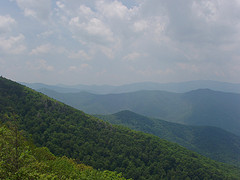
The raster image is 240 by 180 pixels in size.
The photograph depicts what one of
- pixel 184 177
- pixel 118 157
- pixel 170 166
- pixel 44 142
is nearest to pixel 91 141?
pixel 118 157

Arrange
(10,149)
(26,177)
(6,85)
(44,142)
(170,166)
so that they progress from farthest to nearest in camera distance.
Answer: (6,85) → (170,166) → (44,142) → (10,149) → (26,177)

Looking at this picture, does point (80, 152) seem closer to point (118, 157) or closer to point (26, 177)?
point (118, 157)

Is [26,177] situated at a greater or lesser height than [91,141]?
greater

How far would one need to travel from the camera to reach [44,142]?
247 feet

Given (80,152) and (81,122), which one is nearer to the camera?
(80,152)

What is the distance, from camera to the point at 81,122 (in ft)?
338

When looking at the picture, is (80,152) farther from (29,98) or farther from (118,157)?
(29,98)

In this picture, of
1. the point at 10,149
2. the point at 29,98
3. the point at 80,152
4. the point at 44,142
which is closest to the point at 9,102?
the point at 29,98

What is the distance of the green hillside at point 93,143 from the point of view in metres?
77.8

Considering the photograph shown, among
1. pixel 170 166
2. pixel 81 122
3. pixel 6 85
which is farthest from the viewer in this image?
pixel 6 85

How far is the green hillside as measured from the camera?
3061 inches

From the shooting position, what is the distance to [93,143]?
89.4 m

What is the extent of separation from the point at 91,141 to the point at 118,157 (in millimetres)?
17659

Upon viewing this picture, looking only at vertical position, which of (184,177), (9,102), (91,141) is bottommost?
(184,177)
